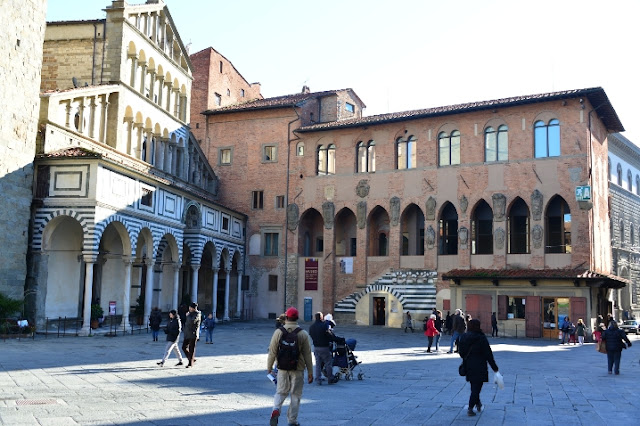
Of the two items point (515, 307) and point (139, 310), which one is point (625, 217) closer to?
point (515, 307)

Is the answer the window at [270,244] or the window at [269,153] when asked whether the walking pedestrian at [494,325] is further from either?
the window at [269,153]

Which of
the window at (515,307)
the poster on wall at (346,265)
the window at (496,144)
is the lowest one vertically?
the window at (515,307)

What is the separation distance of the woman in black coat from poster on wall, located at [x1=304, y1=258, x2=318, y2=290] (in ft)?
93.7

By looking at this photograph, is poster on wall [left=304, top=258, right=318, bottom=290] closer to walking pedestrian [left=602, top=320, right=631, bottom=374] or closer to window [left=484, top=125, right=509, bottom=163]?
window [left=484, top=125, right=509, bottom=163]

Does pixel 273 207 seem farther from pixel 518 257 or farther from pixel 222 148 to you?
pixel 518 257

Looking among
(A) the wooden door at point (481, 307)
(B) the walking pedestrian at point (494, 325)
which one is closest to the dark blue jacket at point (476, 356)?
(B) the walking pedestrian at point (494, 325)

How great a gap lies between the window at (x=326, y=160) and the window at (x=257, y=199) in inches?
160

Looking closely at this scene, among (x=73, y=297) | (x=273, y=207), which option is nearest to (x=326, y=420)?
(x=73, y=297)

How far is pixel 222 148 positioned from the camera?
4238 centimetres

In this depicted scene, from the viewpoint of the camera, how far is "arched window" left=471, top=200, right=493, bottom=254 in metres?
34.5

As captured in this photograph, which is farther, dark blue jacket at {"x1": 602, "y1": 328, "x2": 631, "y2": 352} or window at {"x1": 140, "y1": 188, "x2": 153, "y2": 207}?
window at {"x1": 140, "y1": 188, "x2": 153, "y2": 207}

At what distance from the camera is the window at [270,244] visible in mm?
40312

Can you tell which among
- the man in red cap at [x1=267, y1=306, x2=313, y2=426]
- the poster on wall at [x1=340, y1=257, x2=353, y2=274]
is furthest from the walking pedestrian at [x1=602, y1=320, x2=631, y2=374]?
the poster on wall at [x1=340, y1=257, x2=353, y2=274]

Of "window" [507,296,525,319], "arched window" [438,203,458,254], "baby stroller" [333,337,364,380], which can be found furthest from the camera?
"arched window" [438,203,458,254]
